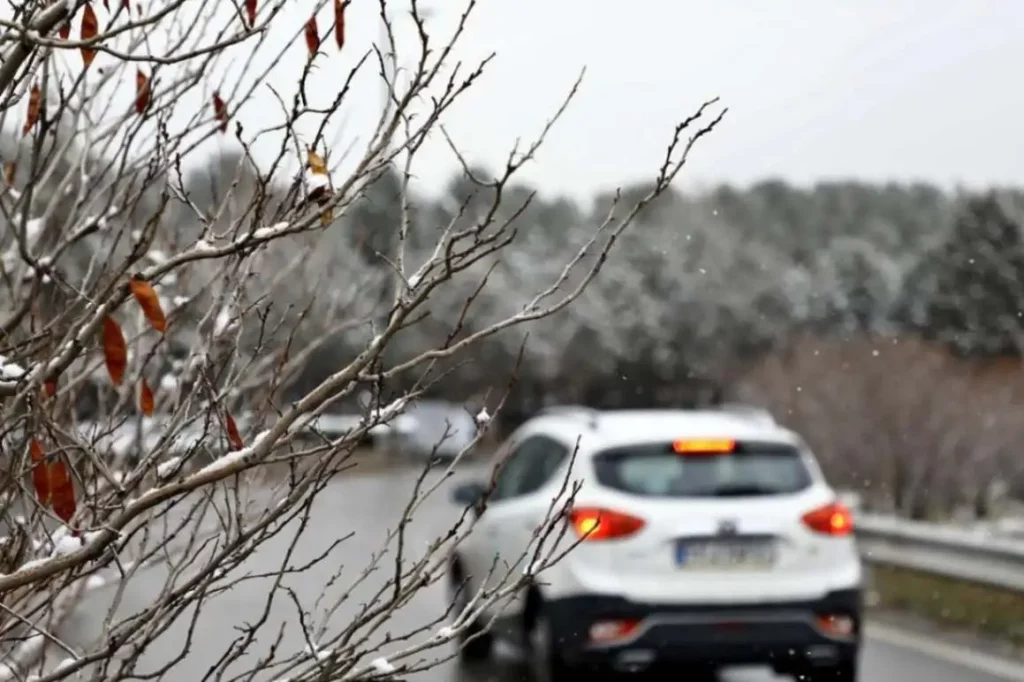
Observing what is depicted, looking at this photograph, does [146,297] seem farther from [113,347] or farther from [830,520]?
[830,520]

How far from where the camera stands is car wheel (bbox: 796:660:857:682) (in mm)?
7578

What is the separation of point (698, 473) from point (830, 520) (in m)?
0.68

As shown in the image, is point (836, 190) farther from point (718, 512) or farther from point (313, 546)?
point (718, 512)

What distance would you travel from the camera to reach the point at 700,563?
23.9 feet

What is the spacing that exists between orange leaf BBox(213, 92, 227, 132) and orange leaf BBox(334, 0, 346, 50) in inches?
43.2

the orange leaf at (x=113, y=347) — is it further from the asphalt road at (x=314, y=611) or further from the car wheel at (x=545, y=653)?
the car wheel at (x=545, y=653)

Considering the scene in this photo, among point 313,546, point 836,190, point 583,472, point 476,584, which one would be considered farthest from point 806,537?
point 836,190

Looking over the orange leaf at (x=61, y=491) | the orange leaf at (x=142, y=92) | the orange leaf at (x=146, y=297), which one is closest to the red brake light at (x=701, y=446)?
the orange leaf at (x=142, y=92)

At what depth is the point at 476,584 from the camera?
29.7 ft

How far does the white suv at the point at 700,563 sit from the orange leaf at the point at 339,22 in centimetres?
415

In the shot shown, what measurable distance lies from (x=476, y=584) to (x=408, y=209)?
19.7ft

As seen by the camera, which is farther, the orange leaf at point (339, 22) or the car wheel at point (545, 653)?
the car wheel at point (545, 653)

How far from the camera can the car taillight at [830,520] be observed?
7.50m

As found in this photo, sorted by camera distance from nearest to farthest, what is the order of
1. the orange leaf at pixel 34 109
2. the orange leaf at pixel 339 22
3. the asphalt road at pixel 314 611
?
the orange leaf at pixel 339 22, the orange leaf at pixel 34 109, the asphalt road at pixel 314 611
